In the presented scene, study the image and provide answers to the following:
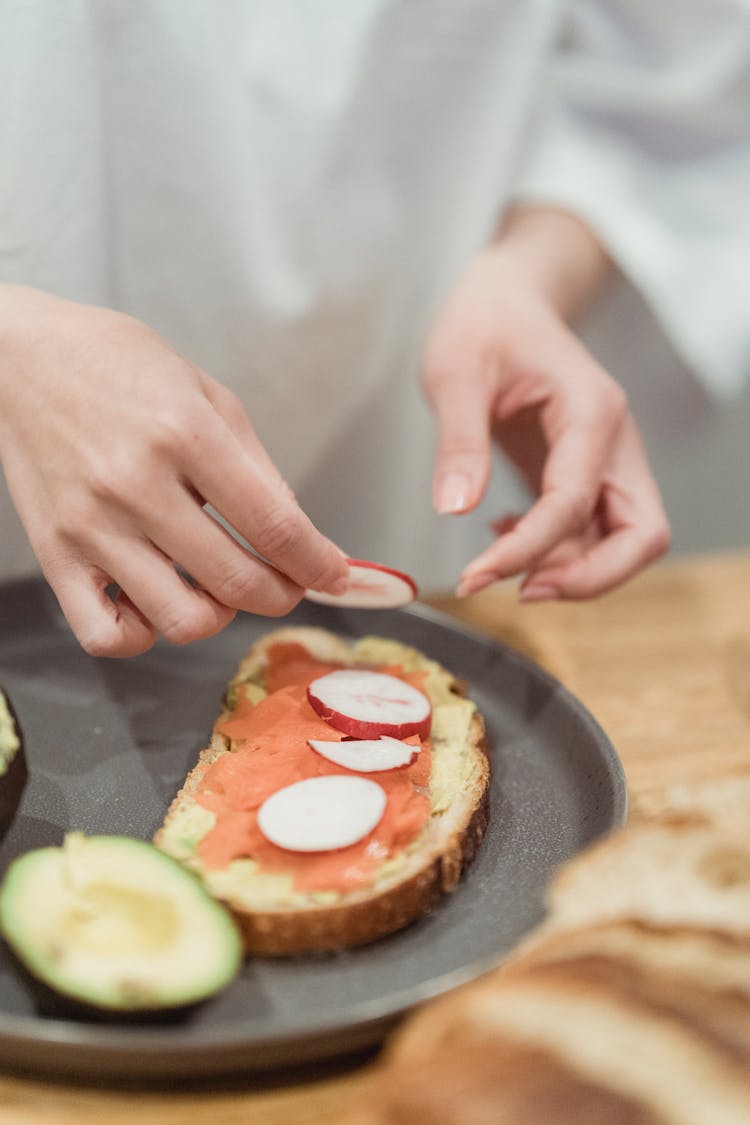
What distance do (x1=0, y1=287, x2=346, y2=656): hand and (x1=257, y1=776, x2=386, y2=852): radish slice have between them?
25cm

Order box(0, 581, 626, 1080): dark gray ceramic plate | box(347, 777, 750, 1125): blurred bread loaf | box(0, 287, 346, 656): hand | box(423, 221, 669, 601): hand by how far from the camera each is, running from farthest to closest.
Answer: box(423, 221, 669, 601): hand → box(0, 287, 346, 656): hand → box(0, 581, 626, 1080): dark gray ceramic plate → box(347, 777, 750, 1125): blurred bread loaf

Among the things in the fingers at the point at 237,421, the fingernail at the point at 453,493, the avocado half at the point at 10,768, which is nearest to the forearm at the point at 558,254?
the fingernail at the point at 453,493

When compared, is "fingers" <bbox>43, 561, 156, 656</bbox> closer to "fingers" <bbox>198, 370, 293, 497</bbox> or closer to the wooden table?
"fingers" <bbox>198, 370, 293, 497</bbox>

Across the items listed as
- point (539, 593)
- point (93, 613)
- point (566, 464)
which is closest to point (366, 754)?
point (93, 613)

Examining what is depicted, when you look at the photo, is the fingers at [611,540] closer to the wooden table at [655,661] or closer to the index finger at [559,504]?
the index finger at [559,504]

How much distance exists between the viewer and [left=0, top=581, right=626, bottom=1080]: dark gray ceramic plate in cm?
105

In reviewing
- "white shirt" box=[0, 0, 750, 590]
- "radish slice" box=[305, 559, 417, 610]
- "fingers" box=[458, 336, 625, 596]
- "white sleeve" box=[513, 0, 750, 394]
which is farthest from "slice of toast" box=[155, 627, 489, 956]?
"white sleeve" box=[513, 0, 750, 394]

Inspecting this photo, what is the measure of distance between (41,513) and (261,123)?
3.08 ft

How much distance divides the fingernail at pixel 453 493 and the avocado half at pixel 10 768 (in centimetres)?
74

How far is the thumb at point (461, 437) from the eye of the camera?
1.77 meters

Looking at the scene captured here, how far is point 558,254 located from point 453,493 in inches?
30.2

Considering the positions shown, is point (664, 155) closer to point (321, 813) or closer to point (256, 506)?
point (256, 506)

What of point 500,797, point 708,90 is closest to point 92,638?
point 500,797

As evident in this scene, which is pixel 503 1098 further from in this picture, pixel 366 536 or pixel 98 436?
pixel 366 536
